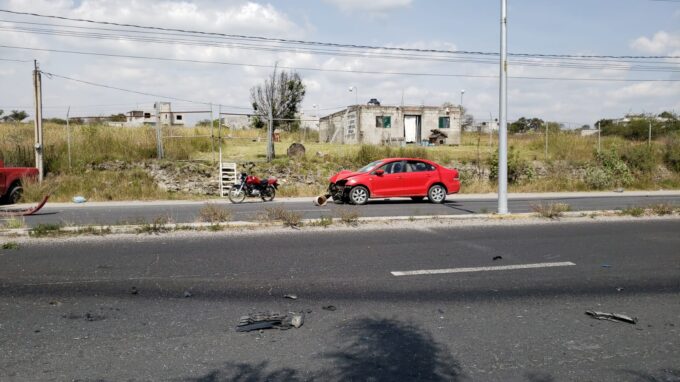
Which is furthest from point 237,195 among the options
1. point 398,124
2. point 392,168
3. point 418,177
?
point 398,124

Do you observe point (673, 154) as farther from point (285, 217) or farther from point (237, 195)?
point (285, 217)

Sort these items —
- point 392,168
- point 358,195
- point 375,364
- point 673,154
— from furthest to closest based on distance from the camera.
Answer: point 673,154
point 392,168
point 358,195
point 375,364

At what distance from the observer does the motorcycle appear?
755 inches

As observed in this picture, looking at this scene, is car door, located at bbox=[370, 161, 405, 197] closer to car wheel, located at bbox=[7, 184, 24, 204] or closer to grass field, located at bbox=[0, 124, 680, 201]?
grass field, located at bbox=[0, 124, 680, 201]

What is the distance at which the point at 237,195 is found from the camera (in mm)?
19125

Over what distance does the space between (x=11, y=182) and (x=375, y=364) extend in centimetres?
1720

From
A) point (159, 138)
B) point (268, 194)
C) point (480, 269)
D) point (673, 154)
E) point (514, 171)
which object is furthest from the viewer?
point (673, 154)

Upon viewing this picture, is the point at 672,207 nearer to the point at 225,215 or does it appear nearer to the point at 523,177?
the point at 225,215

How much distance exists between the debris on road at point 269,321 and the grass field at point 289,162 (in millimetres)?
17026

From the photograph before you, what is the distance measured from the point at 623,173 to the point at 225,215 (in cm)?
2290

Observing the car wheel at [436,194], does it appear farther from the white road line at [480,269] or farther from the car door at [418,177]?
the white road line at [480,269]

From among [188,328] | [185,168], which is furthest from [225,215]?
[185,168]

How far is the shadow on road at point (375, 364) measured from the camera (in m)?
3.97

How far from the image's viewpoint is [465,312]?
221 inches
